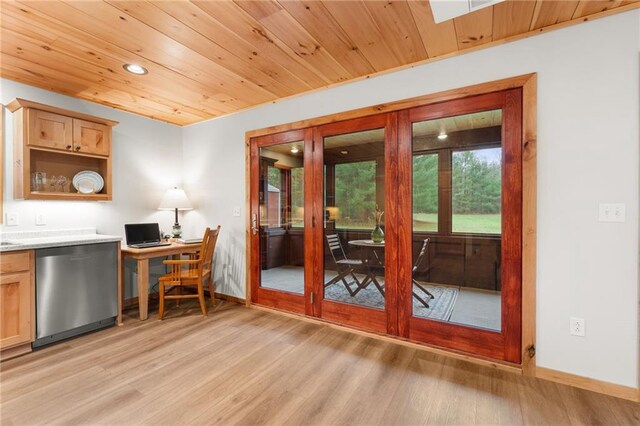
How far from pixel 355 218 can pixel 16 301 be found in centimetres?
304

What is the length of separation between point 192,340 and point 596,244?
3.34 meters

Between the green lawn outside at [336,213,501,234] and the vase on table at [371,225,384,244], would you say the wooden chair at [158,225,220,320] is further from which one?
the green lawn outside at [336,213,501,234]

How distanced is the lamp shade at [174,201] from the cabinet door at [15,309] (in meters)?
1.63

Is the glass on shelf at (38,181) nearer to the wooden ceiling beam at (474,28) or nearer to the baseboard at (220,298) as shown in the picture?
the baseboard at (220,298)

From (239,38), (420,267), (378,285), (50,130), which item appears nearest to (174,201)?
(50,130)

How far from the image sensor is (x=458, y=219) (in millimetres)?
2494

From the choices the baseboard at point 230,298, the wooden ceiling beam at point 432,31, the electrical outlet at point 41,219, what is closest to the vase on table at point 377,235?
the wooden ceiling beam at point 432,31

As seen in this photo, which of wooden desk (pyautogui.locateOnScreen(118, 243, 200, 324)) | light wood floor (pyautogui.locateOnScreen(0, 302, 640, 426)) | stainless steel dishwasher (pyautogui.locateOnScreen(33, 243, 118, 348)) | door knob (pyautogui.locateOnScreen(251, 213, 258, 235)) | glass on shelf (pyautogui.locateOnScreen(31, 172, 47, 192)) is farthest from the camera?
door knob (pyautogui.locateOnScreen(251, 213, 258, 235))

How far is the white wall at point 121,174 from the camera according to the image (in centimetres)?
289

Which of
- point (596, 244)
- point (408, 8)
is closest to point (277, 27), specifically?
point (408, 8)

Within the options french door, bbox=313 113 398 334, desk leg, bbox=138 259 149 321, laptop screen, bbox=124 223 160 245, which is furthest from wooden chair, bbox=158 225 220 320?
french door, bbox=313 113 398 334

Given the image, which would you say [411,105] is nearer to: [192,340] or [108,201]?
[192,340]

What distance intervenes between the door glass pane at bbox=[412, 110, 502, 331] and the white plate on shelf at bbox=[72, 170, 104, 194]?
354cm

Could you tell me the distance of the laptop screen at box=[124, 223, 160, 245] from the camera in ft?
11.6
